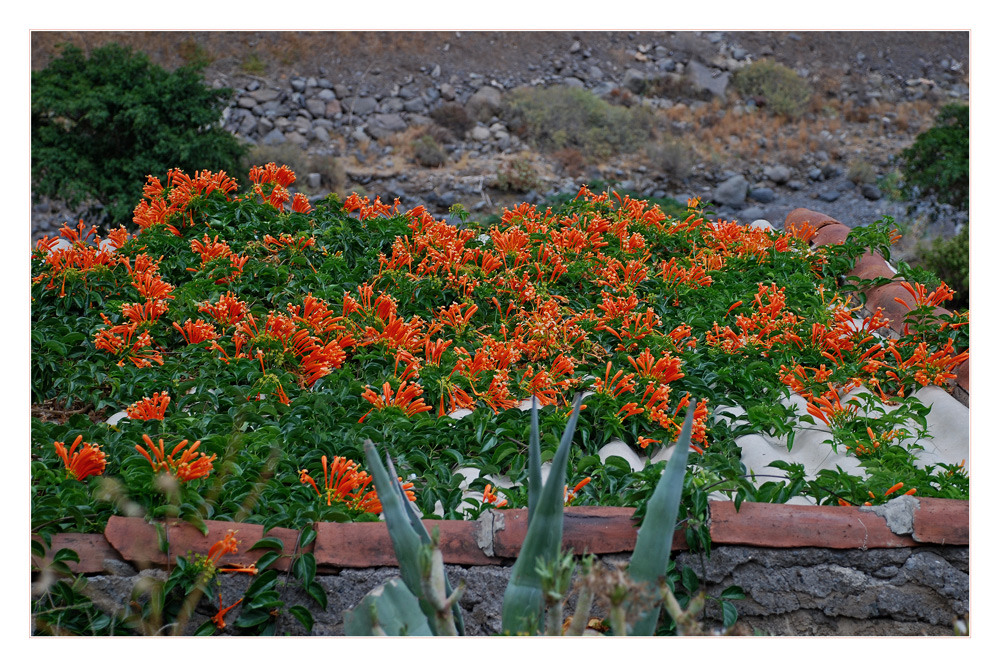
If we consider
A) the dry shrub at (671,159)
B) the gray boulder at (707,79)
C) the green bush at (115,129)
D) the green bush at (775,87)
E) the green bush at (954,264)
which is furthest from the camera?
the gray boulder at (707,79)

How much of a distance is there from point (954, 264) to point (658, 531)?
33.0ft

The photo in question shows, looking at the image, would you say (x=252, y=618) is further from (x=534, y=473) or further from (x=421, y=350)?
(x=421, y=350)

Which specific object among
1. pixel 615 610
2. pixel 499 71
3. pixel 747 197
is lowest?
pixel 747 197

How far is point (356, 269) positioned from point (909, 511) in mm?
3070

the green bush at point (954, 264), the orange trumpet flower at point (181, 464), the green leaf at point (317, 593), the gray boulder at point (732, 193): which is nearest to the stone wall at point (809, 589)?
the green leaf at point (317, 593)

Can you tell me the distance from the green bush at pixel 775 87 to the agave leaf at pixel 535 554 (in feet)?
60.5

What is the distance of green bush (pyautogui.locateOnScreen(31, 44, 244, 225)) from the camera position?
1023 centimetres

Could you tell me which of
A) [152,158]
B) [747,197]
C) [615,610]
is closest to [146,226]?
[615,610]

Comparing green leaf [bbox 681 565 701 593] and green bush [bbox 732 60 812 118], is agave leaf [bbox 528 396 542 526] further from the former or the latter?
green bush [bbox 732 60 812 118]

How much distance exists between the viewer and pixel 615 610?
1504mm

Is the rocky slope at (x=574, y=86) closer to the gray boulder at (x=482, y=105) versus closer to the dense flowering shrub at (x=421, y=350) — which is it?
the gray boulder at (x=482, y=105)

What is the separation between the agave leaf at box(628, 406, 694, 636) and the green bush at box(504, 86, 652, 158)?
15.1 m

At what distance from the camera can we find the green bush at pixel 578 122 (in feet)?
54.1

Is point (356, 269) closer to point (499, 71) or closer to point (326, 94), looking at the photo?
point (326, 94)
